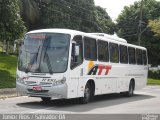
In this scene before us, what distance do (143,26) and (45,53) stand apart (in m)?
53.9

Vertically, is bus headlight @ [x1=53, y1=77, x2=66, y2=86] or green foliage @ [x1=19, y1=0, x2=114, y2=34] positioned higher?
green foliage @ [x1=19, y1=0, x2=114, y2=34]

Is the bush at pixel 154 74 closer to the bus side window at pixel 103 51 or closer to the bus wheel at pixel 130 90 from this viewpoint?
the bus wheel at pixel 130 90

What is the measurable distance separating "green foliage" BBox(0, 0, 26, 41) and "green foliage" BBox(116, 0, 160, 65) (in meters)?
38.1

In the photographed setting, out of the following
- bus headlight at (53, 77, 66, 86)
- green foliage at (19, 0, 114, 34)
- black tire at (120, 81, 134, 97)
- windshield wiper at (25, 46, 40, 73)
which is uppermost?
green foliage at (19, 0, 114, 34)

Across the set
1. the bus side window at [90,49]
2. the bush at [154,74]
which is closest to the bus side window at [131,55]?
the bus side window at [90,49]

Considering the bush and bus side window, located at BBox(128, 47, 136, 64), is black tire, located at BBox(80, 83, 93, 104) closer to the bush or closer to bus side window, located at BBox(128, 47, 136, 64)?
bus side window, located at BBox(128, 47, 136, 64)

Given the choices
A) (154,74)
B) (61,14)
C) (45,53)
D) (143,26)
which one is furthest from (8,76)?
(143,26)

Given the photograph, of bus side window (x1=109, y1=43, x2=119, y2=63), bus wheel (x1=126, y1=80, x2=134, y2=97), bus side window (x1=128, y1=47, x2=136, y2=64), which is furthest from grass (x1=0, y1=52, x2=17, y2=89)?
bus side window (x1=128, y1=47, x2=136, y2=64)

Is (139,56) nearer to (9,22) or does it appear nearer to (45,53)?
(9,22)

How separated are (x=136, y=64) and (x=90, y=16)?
3221 centimetres

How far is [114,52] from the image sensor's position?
77.3 ft

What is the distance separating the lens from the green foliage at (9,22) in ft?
101

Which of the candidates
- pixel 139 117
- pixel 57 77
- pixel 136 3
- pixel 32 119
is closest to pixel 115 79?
pixel 57 77

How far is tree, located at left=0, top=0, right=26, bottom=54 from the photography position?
30812 millimetres
